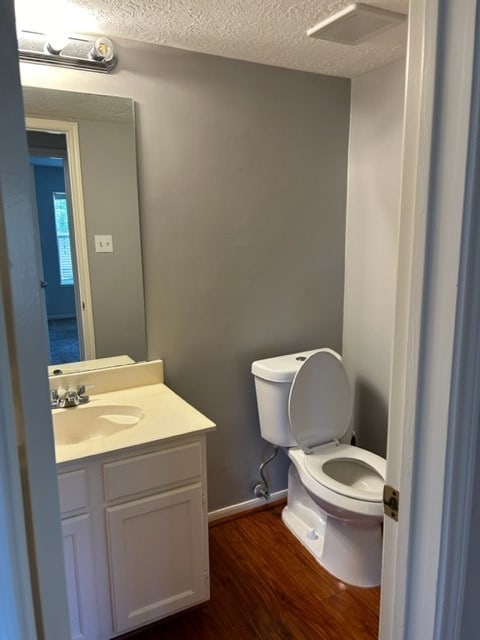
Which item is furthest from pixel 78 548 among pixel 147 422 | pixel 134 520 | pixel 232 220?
pixel 232 220

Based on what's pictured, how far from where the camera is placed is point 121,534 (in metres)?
1.55

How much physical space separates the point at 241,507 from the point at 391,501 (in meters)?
1.68

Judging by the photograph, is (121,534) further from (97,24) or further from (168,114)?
(97,24)

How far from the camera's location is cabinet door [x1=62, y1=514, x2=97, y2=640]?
1461 mm

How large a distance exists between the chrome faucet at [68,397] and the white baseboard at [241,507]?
925 mm

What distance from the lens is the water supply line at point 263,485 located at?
2428 mm

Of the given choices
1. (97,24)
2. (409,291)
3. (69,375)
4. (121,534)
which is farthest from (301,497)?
(97,24)

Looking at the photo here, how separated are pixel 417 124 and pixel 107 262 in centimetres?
146

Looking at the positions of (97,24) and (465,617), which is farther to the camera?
(97,24)

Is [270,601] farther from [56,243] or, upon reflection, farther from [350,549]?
[56,243]

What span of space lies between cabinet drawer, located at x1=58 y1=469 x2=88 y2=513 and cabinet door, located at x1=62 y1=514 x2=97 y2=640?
0.04 m

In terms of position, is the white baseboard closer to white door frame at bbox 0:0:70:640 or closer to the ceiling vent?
white door frame at bbox 0:0:70:640

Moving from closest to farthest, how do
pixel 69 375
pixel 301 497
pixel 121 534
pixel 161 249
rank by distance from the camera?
pixel 121 534, pixel 69 375, pixel 161 249, pixel 301 497

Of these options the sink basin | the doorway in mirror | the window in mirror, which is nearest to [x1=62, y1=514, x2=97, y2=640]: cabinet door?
the sink basin
